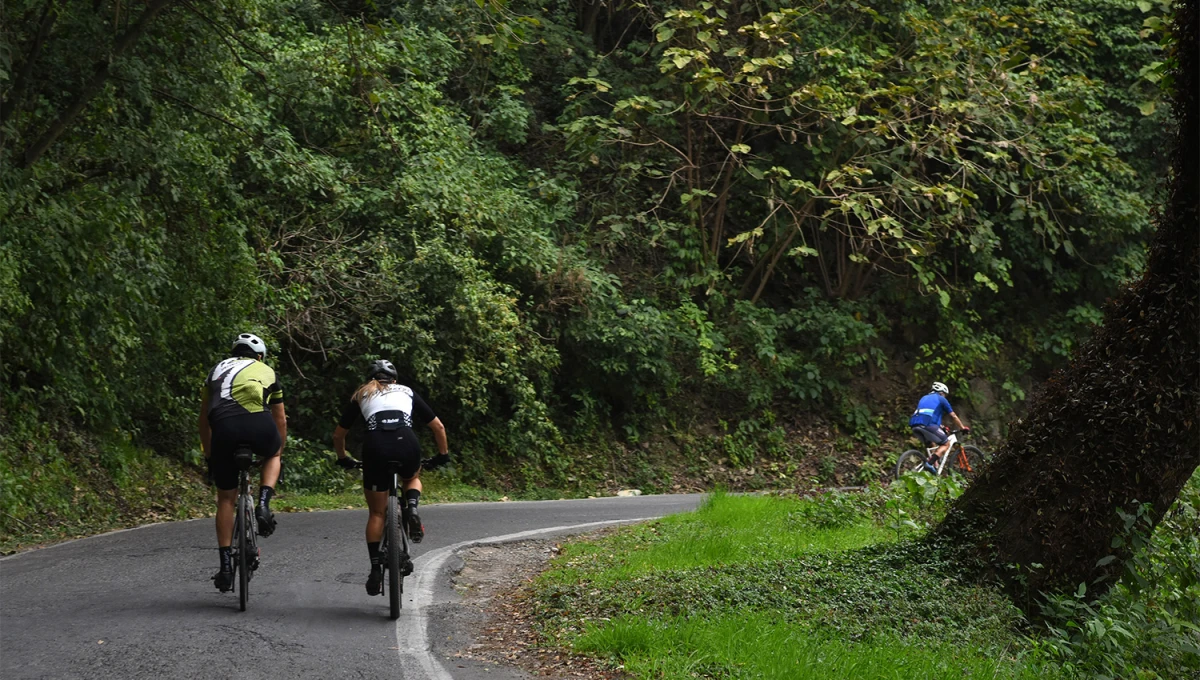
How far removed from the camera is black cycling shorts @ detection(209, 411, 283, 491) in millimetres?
8359

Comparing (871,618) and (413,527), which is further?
(413,527)

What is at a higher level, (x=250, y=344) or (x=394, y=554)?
(x=250, y=344)

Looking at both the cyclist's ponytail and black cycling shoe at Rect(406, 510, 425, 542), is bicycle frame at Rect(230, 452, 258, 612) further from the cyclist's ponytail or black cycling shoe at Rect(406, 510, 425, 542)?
black cycling shoe at Rect(406, 510, 425, 542)

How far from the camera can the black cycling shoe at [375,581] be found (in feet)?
27.1

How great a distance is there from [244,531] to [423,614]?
1416 mm

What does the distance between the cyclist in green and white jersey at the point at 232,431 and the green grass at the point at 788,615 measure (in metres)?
2.26

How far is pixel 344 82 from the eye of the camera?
58.8 ft

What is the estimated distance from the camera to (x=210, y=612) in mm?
8039

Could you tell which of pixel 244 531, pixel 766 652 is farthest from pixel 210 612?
pixel 766 652

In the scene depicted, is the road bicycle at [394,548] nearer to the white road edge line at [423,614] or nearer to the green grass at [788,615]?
the white road edge line at [423,614]

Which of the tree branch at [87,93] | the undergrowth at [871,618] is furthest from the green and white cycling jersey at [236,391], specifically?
the tree branch at [87,93]

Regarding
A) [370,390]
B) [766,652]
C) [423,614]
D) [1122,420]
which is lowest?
[423,614]

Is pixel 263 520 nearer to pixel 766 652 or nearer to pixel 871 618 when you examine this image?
pixel 766 652

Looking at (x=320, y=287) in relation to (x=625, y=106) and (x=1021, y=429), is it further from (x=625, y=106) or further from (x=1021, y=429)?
(x=1021, y=429)
